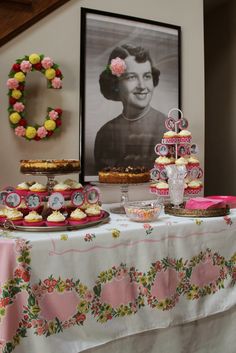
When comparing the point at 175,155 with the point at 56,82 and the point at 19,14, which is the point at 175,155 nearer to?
the point at 56,82

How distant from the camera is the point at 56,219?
1395mm

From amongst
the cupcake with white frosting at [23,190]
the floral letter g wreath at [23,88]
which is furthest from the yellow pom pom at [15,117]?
the cupcake with white frosting at [23,190]

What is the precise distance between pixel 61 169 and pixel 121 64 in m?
1.06

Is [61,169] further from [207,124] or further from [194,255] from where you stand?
[207,124]

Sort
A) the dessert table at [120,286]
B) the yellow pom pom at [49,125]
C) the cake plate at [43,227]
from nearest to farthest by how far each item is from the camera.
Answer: the dessert table at [120,286]
the cake plate at [43,227]
the yellow pom pom at [49,125]

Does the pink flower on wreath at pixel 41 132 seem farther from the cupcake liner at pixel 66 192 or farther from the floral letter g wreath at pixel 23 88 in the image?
the cupcake liner at pixel 66 192

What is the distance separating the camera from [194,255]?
1571mm

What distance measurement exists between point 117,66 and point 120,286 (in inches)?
56.6

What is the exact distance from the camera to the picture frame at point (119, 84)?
2322 mm

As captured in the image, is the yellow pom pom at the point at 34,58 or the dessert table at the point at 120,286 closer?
the dessert table at the point at 120,286

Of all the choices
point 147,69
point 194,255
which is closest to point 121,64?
point 147,69

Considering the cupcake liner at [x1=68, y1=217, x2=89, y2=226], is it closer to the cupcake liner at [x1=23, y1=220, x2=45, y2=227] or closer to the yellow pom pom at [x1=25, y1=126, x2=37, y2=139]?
the cupcake liner at [x1=23, y1=220, x2=45, y2=227]

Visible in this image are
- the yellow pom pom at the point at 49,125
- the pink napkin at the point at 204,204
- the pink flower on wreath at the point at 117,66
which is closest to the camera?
the pink napkin at the point at 204,204

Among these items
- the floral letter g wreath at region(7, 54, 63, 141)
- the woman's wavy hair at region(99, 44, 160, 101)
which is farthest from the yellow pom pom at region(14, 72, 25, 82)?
the woman's wavy hair at region(99, 44, 160, 101)
